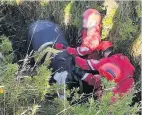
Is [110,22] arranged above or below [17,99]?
above

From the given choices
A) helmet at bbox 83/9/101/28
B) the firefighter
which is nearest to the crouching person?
the firefighter

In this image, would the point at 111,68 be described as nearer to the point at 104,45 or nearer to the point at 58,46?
the point at 104,45

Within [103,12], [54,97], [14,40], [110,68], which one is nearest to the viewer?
[54,97]

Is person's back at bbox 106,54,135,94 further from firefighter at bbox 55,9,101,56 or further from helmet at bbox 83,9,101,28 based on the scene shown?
helmet at bbox 83,9,101,28

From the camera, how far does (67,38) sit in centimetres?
480

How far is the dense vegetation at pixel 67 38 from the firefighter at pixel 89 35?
10cm

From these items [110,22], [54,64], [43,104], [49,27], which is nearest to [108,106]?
[43,104]

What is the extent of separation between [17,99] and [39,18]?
2215 mm

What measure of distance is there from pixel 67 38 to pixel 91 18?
0.70 metres

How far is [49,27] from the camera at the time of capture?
4539 mm

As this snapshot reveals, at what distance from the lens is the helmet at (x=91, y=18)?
13.8ft

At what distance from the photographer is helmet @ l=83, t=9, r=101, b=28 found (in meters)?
4.20

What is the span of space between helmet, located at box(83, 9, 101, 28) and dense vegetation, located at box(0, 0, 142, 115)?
79mm

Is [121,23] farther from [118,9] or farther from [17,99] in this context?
[17,99]
